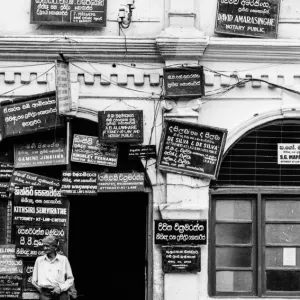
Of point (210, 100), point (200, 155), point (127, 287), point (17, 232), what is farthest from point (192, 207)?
point (127, 287)

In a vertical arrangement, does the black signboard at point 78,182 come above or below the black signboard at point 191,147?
below

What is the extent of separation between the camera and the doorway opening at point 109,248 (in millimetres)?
13945

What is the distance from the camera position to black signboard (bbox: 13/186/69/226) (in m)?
11.4

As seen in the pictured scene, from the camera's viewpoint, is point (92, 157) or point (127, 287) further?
point (127, 287)

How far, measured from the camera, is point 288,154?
11539 millimetres

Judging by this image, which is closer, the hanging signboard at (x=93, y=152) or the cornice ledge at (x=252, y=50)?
the cornice ledge at (x=252, y=50)

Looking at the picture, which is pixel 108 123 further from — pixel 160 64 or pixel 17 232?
pixel 17 232

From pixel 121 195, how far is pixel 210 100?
2590mm

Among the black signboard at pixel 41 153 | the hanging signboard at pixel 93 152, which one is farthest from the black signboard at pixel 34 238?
the hanging signboard at pixel 93 152


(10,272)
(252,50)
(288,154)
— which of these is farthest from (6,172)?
(288,154)

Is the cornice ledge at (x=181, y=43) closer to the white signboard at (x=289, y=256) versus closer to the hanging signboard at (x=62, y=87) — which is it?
the hanging signboard at (x=62, y=87)

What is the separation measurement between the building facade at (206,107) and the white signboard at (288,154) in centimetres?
1

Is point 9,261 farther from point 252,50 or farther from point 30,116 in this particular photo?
point 252,50

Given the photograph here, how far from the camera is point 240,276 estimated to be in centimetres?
1144
